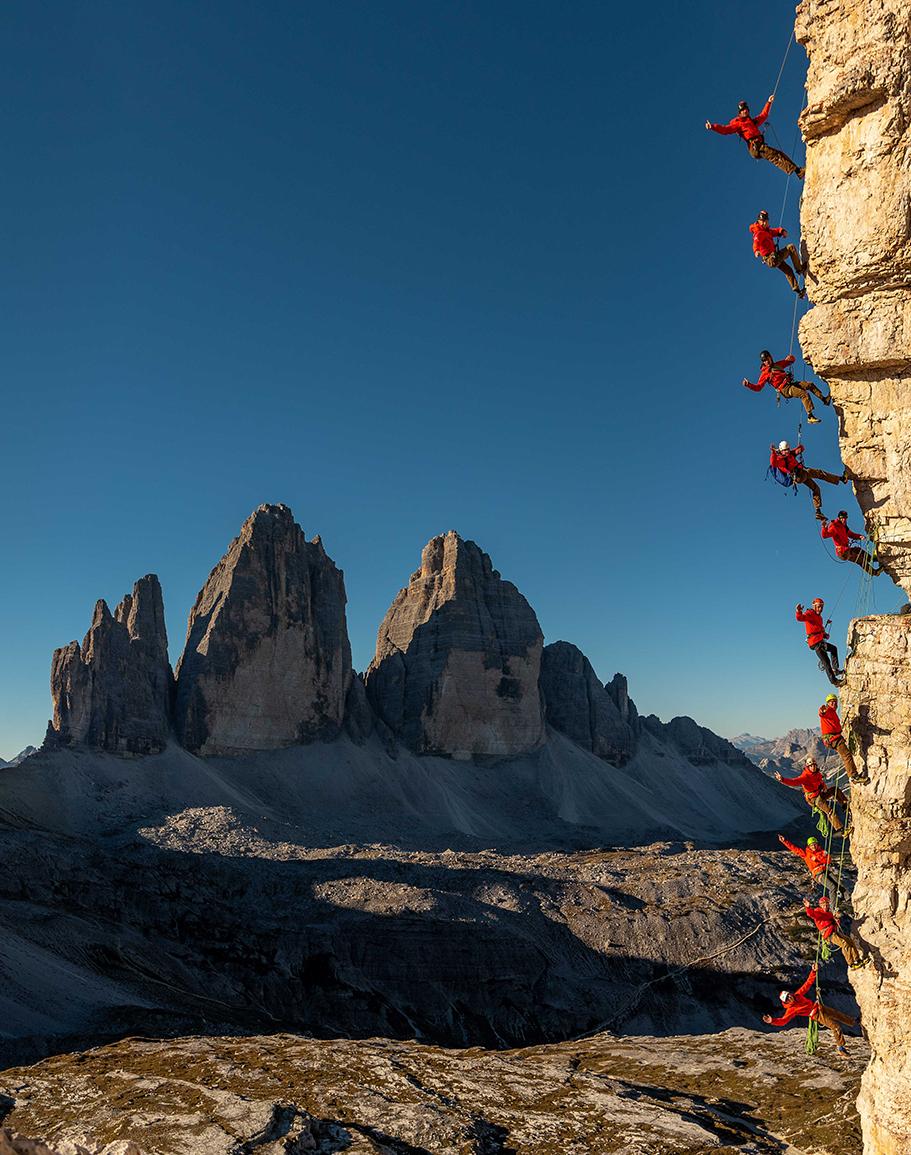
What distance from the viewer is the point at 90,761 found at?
299ft

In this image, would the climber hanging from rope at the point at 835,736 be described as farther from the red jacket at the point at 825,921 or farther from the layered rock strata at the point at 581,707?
the layered rock strata at the point at 581,707

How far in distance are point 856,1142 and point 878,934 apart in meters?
7.40

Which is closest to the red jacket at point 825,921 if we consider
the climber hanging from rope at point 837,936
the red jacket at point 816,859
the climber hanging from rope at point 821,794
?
the climber hanging from rope at point 837,936

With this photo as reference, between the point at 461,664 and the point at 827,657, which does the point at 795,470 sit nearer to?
the point at 827,657

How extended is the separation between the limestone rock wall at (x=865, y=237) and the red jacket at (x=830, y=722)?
1684 mm

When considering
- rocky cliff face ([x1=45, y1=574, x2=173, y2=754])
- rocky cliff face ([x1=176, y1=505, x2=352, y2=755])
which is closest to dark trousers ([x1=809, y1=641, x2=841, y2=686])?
rocky cliff face ([x1=45, y1=574, x2=173, y2=754])

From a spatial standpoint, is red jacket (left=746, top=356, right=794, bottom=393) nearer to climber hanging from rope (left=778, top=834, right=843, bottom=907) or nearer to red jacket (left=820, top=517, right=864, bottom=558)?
red jacket (left=820, top=517, right=864, bottom=558)

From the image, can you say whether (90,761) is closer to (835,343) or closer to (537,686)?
(537,686)

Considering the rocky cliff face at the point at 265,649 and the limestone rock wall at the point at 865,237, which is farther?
the rocky cliff face at the point at 265,649

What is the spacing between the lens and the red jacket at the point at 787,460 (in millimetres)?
10836

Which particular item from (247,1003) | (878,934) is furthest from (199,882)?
(878,934)

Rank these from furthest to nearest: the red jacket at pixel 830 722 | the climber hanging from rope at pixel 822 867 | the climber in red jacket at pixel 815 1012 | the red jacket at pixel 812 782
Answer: the climber in red jacket at pixel 815 1012
the red jacket at pixel 812 782
the climber hanging from rope at pixel 822 867
the red jacket at pixel 830 722

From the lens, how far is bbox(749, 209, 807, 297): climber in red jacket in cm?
1004

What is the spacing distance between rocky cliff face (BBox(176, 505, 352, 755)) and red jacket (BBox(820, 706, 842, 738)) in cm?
9843
